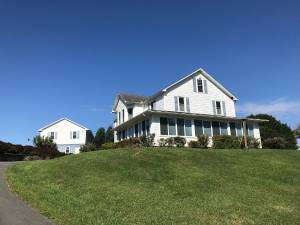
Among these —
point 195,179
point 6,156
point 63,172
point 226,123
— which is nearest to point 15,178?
point 63,172

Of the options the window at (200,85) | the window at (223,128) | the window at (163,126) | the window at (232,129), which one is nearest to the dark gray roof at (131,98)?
the window at (200,85)

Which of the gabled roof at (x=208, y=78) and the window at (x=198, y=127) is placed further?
the gabled roof at (x=208, y=78)

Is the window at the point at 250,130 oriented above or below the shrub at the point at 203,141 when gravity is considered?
above

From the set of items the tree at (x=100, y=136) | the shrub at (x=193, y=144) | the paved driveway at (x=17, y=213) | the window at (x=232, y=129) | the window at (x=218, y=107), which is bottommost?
the paved driveway at (x=17, y=213)

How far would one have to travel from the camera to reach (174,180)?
17453mm

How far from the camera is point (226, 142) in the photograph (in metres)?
34.6

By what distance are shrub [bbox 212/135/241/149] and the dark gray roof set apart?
1215 cm

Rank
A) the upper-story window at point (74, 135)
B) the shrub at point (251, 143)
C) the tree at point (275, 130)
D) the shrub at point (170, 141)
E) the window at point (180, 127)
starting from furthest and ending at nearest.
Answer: the upper-story window at point (74, 135), the tree at point (275, 130), the window at point (180, 127), the shrub at point (251, 143), the shrub at point (170, 141)

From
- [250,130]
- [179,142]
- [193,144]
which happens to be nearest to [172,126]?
[179,142]

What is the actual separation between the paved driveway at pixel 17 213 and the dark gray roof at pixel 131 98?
2958 centimetres

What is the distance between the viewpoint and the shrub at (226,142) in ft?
111

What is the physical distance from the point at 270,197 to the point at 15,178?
1323cm

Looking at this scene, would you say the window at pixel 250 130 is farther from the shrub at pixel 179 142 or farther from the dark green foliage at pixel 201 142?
the shrub at pixel 179 142

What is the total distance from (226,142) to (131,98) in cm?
1512
